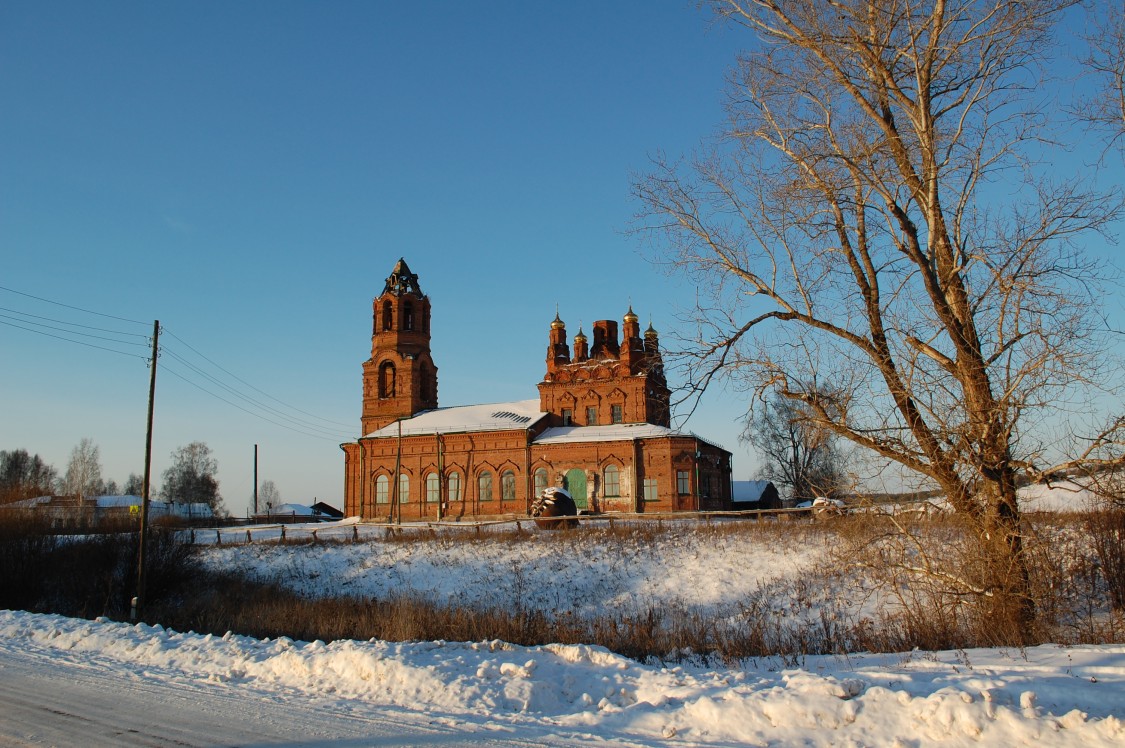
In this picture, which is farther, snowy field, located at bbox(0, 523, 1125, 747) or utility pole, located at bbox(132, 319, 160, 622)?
utility pole, located at bbox(132, 319, 160, 622)

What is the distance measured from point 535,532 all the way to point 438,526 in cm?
498

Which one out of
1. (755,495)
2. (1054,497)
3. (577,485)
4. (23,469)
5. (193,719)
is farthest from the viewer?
(23,469)

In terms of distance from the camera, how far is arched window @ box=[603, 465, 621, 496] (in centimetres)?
3888

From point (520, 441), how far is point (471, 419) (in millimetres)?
4353

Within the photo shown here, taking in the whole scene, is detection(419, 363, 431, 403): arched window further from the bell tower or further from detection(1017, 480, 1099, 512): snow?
detection(1017, 480, 1099, 512): snow

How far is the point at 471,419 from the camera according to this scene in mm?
44031

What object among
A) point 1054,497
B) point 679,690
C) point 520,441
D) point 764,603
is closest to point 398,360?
point 520,441

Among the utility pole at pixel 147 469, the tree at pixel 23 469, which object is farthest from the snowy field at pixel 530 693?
the tree at pixel 23 469

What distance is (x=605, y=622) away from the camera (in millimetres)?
14258

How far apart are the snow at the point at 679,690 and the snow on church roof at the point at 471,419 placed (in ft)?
106

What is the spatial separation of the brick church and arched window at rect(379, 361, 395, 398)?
0.09 meters

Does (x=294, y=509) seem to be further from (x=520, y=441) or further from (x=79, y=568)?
(x=79, y=568)

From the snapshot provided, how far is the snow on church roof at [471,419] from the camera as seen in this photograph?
1666 inches

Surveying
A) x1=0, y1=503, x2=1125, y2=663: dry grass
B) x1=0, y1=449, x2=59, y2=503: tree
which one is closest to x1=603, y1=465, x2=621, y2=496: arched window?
x1=0, y1=503, x2=1125, y2=663: dry grass
